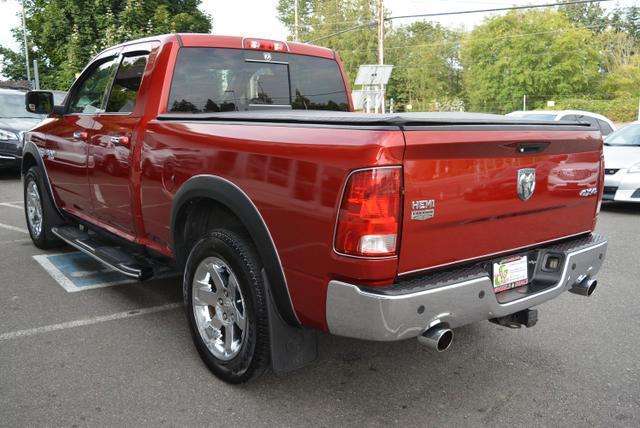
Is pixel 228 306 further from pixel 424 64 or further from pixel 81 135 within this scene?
pixel 424 64

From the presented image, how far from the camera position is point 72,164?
4812 mm

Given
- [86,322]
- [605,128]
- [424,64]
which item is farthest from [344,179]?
[424,64]

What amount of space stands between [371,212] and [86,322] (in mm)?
2686

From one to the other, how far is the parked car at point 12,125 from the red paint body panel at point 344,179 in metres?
9.72

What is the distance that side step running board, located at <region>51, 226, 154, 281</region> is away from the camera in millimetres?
3826

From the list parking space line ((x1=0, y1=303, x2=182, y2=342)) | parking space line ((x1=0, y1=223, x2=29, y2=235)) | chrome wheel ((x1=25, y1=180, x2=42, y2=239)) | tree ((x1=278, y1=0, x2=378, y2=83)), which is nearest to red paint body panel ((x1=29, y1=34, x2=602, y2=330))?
parking space line ((x1=0, y1=303, x2=182, y2=342))

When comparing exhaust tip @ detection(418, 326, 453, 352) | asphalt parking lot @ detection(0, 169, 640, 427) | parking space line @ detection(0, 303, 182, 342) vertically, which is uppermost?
exhaust tip @ detection(418, 326, 453, 352)

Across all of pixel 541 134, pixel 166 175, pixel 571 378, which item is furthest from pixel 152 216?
pixel 571 378

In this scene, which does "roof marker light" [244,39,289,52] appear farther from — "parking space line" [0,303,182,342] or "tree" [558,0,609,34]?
"tree" [558,0,609,34]

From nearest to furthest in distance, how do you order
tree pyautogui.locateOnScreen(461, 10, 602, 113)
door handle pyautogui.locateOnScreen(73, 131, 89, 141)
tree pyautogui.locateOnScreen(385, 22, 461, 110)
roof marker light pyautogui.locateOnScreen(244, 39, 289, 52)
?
1. roof marker light pyautogui.locateOnScreen(244, 39, 289, 52)
2. door handle pyautogui.locateOnScreen(73, 131, 89, 141)
3. tree pyautogui.locateOnScreen(461, 10, 602, 113)
4. tree pyautogui.locateOnScreen(385, 22, 461, 110)

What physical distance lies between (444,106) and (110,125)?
211 feet

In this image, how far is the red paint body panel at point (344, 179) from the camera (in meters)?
2.38

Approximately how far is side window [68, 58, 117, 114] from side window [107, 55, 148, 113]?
0.18 m

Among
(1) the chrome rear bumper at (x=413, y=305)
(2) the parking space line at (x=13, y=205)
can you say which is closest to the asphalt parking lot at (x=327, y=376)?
(1) the chrome rear bumper at (x=413, y=305)
